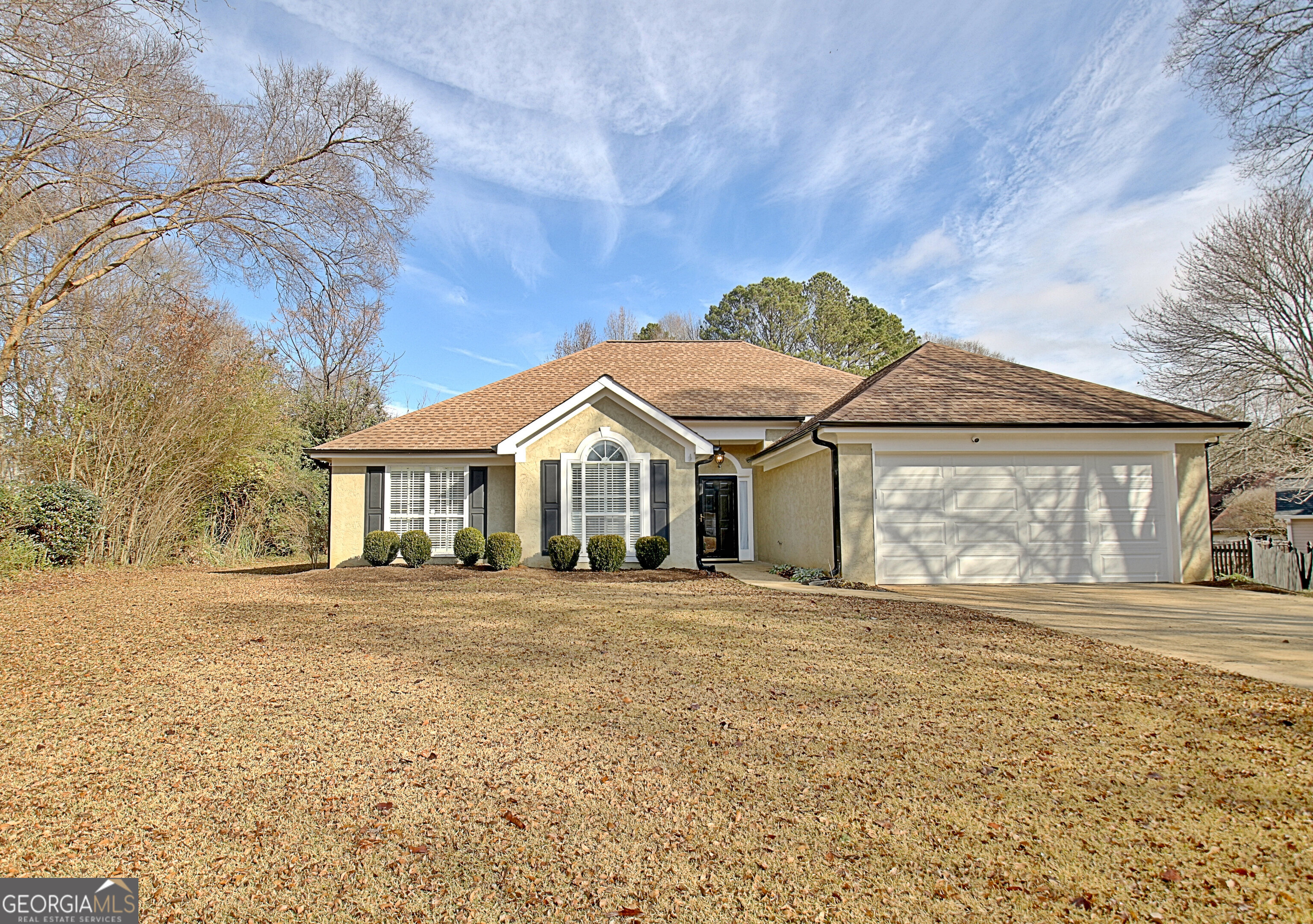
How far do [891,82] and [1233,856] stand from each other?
14966 millimetres

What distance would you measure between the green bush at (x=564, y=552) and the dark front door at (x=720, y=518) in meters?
5.30

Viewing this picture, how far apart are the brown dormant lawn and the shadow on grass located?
23.3ft

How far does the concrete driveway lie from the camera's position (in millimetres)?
6023

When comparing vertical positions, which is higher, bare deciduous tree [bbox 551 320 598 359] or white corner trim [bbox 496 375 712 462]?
bare deciduous tree [bbox 551 320 598 359]

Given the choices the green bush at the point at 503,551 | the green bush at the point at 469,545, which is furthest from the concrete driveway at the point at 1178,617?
the green bush at the point at 469,545

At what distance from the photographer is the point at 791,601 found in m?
8.95

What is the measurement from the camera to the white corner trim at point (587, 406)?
13453 millimetres

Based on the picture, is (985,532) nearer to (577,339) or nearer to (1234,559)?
(1234,559)

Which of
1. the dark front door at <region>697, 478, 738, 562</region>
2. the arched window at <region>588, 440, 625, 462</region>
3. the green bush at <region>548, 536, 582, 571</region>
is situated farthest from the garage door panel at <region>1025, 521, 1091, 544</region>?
the green bush at <region>548, 536, 582, 571</region>

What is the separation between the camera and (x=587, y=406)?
1371 centimetres

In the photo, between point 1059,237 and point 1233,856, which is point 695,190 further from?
point 1233,856

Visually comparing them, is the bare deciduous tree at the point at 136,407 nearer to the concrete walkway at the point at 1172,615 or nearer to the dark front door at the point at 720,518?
the dark front door at the point at 720,518

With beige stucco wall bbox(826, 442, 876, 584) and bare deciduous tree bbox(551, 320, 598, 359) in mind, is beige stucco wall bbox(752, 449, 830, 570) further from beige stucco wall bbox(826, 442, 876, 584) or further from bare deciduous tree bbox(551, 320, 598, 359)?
bare deciduous tree bbox(551, 320, 598, 359)

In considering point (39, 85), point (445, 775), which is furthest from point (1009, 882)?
point (39, 85)
